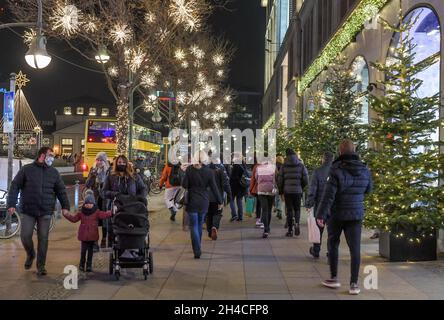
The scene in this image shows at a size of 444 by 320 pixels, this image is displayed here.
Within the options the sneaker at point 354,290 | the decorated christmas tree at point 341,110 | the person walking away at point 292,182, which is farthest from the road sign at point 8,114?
the sneaker at point 354,290

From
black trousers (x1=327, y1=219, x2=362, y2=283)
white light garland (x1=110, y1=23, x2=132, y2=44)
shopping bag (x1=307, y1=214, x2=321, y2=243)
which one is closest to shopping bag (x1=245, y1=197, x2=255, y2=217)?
white light garland (x1=110, y1=23, x2=132, y2=44)

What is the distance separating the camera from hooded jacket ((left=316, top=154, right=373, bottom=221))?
712cm

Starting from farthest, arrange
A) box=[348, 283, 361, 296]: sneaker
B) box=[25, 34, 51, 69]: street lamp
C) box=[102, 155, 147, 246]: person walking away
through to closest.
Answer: box=[25, 34, 51, 69]: street lamp < box=[102, 155, 147, 246]: person walking away < box=[348, 283, 361, 296]: sneaker

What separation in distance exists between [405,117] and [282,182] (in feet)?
11.9

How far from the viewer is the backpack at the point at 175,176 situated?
15.4 metres

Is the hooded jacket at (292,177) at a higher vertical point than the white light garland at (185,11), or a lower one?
lower

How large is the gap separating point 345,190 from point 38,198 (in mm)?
4403

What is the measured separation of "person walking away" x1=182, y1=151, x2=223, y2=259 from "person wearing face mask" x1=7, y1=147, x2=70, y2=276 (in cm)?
225

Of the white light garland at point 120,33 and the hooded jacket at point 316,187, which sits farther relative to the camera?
the white light garland at point 120,33

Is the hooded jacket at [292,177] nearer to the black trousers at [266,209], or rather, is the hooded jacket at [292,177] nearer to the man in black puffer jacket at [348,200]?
the black trousers at [266,209]

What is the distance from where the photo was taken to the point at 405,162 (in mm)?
9477

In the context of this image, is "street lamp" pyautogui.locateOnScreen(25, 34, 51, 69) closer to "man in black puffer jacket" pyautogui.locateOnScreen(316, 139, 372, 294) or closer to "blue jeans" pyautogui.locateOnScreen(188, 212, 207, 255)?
"blue jeans" pyautogui.locateOnScreen(188, 212, 207, 255)

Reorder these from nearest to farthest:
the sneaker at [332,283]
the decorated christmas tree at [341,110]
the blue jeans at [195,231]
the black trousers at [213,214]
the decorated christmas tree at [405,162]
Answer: the sneaker at [332,283]
the decorated christmas tree at [405,162]
the blue jeans at [195,231]
the black trousers at [213,214]
the decorated christmas tree at [341,110]

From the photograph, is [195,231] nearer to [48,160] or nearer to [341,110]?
[48,160]
